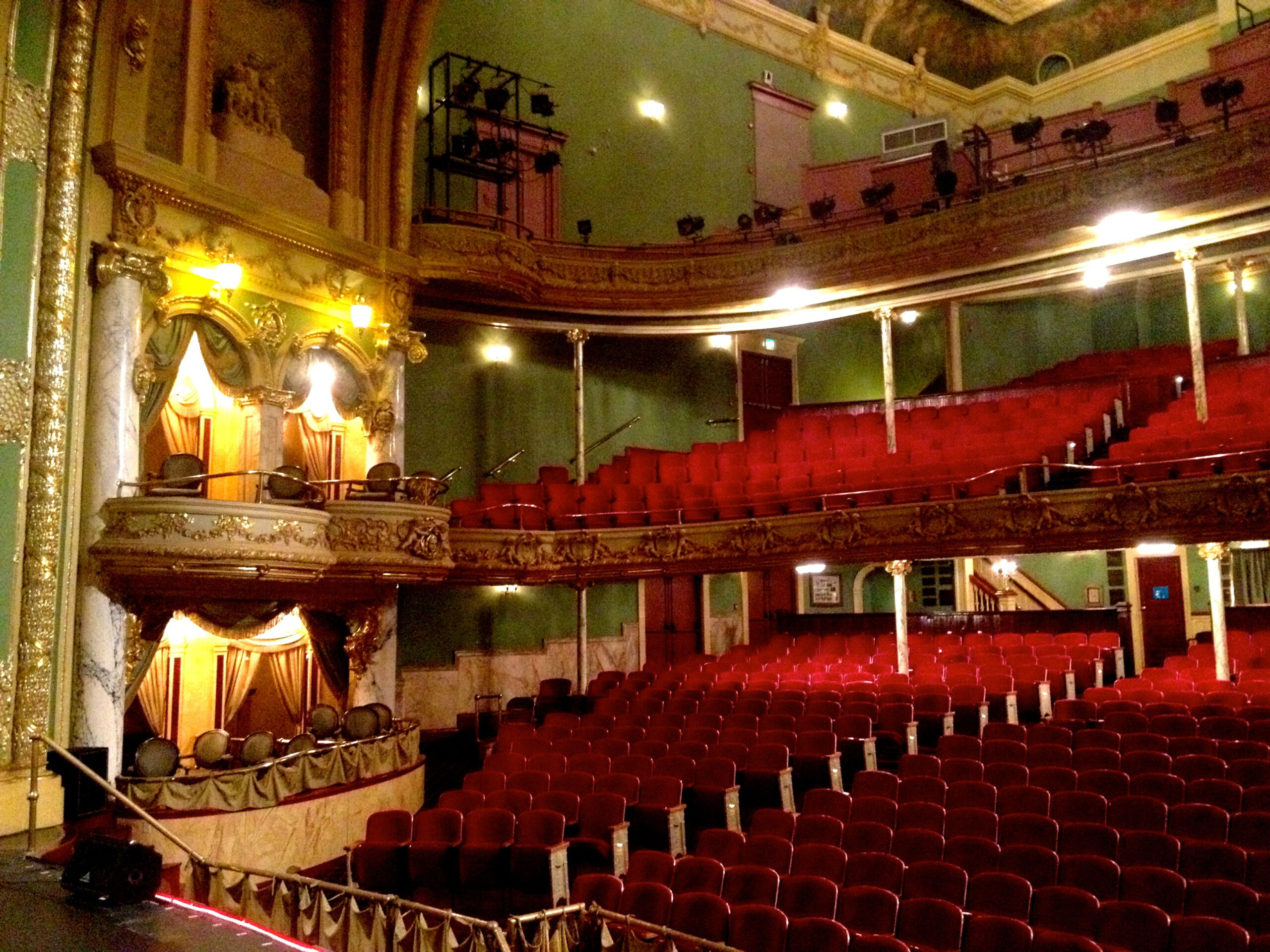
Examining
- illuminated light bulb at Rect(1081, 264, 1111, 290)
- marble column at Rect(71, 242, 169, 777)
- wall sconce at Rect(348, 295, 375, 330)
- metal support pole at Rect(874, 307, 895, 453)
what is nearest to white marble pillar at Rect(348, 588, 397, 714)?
marble column at Rect(71, 242, 169, 777)

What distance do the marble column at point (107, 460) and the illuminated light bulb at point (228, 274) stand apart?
1.91 ft

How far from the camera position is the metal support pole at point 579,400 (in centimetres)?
1263

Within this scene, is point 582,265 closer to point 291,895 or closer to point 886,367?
point 886,367

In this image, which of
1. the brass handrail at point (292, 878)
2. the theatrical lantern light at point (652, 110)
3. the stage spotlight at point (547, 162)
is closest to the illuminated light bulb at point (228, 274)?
the brass handrail at point (292, 878)

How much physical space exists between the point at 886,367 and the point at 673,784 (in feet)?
22.2

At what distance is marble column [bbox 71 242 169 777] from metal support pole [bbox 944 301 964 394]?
36.5 ft

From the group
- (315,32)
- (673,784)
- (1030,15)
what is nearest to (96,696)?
(673,784)

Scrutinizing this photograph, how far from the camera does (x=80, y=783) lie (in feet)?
23.8

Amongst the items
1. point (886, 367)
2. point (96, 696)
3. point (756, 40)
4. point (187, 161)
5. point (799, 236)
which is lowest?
point (96, 696)

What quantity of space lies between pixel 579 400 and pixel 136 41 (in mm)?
5968

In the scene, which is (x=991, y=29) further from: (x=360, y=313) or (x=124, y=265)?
(x=124, y=265)

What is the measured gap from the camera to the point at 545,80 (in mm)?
14172

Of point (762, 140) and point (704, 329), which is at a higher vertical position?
point (762, 140)

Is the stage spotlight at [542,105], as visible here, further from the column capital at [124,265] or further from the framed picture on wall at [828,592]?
the framed picture on wall at [828,592]
